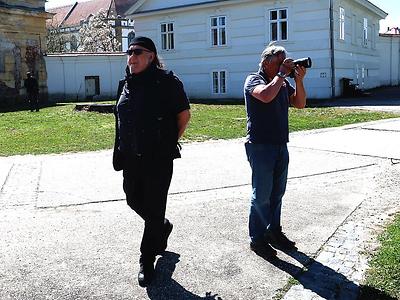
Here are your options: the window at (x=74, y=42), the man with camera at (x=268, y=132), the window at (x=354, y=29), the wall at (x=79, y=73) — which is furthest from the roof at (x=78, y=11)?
the man with camera at (x=268, y=132)

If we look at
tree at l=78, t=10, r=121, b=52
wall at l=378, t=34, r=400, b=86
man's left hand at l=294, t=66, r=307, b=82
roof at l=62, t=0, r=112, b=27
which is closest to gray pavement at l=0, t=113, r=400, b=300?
man's left hand at l=294, t=66, r=307, b=82

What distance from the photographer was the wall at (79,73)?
1208 inches

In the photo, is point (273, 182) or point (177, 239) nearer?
point (273, 182)

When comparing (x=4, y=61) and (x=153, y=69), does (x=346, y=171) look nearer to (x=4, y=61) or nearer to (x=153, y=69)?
(x=153, y=69)

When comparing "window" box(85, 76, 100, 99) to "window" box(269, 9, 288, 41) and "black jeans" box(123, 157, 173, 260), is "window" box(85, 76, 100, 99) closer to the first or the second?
"window" box(269, 9, 288, 41)

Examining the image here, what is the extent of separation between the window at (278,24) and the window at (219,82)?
3861mm

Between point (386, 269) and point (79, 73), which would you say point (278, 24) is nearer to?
point (79, 73)

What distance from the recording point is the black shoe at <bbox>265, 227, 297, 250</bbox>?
4.61 m

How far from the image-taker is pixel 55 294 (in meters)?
3.74

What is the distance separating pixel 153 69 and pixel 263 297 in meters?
1.93

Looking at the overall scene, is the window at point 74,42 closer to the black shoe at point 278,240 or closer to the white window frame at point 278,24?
the white window frame at point 278,24

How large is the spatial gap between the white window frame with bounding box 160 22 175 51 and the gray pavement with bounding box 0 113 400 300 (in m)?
22.7

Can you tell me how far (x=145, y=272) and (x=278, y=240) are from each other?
133cm

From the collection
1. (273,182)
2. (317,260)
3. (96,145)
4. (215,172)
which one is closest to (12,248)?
(273,182)
